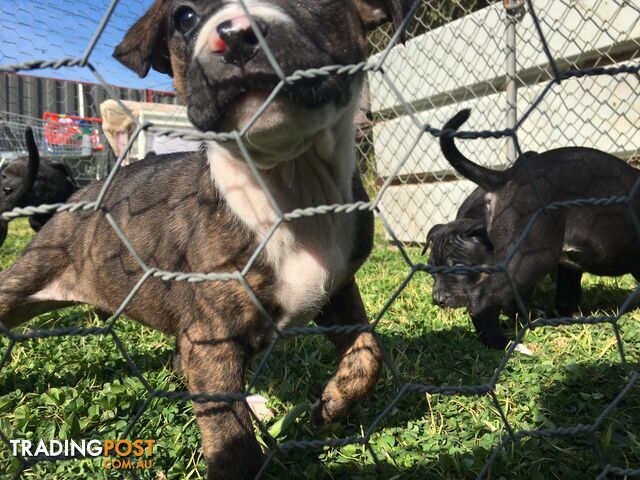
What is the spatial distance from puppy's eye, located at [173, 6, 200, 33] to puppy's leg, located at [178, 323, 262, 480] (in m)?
0.90

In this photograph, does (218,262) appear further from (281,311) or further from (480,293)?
(480,293)

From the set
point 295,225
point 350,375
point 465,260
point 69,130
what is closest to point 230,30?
point 295,225

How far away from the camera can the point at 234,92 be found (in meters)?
1.26

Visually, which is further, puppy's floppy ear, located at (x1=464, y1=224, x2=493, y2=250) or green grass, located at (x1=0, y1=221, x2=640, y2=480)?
puppy's floppy ear, located at (x1=464, y1=224, x2=493, y2=250)

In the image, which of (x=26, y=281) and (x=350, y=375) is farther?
(x=26, y=281)

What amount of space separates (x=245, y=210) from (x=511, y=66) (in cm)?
375

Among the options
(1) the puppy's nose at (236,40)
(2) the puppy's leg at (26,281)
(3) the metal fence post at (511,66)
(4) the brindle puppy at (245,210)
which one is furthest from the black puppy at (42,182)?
(3) the metal fence post at (511,66)

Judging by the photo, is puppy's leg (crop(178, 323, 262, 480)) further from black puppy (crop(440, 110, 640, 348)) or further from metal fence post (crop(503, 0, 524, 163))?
metal fence post (crop(503, 0, 524, 163))

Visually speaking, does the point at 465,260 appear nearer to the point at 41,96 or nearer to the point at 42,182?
the point at 42,182

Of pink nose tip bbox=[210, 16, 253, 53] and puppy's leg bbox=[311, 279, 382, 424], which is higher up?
pink nose tip bbox=[210, 16, 253, 53]

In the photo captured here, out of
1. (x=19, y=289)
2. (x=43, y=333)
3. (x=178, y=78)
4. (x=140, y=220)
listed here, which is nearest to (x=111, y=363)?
(x=19, y=289)

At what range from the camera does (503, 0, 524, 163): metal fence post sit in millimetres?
4340

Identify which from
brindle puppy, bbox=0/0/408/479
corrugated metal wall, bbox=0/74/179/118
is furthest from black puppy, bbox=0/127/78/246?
brindle puppy, bbox=0/0/408/479

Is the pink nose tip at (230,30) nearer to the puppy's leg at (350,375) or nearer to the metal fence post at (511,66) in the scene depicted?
the puppy's leg at (350,375)
